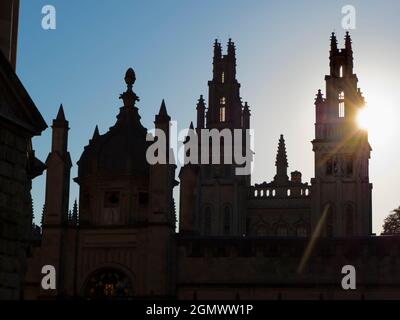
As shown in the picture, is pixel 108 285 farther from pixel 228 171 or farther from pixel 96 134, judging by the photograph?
pixel 228 171

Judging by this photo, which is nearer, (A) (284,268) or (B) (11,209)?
(B) (11,209)

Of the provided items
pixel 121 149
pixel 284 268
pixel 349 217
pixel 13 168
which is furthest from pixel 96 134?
pixel 349 217

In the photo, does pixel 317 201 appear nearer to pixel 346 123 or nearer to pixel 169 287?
pixel 346 123

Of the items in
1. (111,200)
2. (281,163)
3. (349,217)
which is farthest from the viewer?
(281,163)

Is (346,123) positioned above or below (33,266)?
above

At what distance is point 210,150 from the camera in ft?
307

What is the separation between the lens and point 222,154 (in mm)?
94250

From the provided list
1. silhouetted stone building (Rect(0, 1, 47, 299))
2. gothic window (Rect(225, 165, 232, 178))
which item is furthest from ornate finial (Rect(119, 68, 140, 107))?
gothic window (Rect(225, 165, 232, 178))

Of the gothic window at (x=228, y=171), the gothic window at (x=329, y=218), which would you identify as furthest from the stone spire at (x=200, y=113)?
the gothic window at (x=329, y=218)

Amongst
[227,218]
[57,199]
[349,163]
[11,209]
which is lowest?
[11,209]

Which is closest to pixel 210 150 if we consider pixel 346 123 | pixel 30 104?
pixel 346 123

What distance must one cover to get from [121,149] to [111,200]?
7.20 ft

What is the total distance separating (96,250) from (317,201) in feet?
166

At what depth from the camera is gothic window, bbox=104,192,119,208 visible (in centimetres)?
4122
